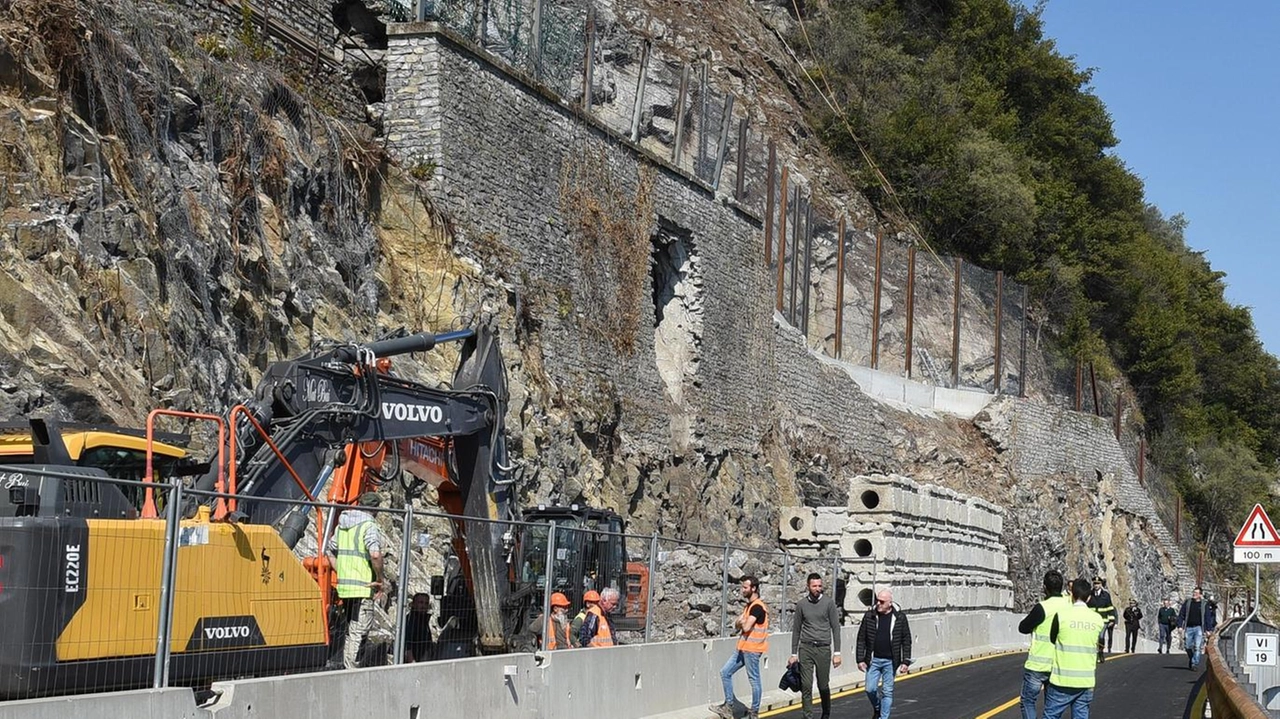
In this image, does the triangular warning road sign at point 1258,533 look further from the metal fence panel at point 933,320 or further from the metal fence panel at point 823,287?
the metal fence panel at point 933,320

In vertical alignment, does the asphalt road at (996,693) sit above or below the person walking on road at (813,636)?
below

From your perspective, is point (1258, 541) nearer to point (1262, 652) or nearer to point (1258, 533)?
point (1258, 533)

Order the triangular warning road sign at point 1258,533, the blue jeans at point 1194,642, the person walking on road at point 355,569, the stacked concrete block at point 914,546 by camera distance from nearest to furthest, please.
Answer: the person walking on road at point 355,569
the triangular warning road sign at point 1258,533
the blue jeans at point 1194,642
the stacked concrete block at point 914,546

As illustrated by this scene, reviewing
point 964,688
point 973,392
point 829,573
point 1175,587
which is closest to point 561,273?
point 829,573

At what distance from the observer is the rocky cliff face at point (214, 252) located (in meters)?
16.8

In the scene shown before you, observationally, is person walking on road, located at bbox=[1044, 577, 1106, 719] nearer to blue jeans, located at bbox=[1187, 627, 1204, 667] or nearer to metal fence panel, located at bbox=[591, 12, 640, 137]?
blue jeans, located at bbox=[1187, 627, 1204, 667]

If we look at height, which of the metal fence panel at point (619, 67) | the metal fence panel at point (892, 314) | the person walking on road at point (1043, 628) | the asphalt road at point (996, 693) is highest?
the metal fence panel at point (619, 67)

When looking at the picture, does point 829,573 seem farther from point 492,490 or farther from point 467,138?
point 492,490

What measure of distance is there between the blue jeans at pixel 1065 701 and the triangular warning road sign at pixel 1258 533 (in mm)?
9136

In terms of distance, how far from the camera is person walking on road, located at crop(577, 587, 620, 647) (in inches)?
662

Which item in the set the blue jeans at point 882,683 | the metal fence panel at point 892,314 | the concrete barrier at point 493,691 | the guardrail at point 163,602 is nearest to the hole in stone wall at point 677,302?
the concrete barrier at point 493,691

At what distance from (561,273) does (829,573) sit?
24.4 ft

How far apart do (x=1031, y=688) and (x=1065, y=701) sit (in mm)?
811

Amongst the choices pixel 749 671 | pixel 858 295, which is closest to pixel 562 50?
pixel 749 671
